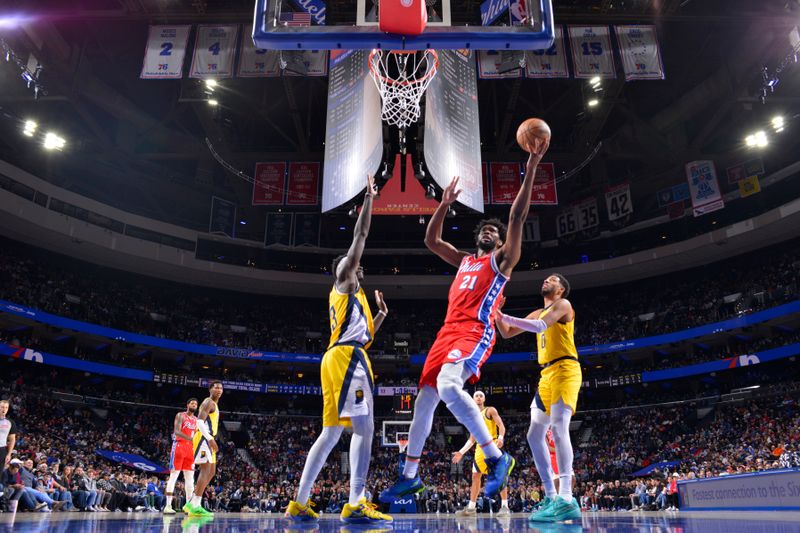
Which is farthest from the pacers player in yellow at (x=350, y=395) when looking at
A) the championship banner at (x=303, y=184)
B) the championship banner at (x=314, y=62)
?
the championship banner at (x=303, y=184)

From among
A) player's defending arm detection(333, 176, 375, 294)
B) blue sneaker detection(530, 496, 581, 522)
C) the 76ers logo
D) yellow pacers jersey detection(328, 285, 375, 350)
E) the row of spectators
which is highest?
the row of spectators

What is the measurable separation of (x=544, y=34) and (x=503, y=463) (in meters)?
4.68

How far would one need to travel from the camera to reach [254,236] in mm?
35281

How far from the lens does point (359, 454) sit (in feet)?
16.3

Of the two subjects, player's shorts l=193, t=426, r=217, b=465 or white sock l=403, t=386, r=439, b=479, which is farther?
player's shorts l=193, t=426, r=217, b=465

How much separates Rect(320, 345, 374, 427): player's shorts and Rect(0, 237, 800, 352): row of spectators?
26.0m

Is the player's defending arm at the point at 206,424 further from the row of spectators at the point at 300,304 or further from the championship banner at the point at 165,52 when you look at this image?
A: the row of spectators at the point at 300,304

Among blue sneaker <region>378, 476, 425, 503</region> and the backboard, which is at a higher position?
the backboard

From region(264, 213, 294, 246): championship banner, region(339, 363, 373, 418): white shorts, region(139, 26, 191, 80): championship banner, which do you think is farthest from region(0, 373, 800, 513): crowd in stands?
region(339, 363, 373, 418): white shorts

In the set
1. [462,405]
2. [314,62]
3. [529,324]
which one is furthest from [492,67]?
[462,405]

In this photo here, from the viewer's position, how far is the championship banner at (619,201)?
25.9m

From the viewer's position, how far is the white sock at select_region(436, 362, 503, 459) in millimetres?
4262

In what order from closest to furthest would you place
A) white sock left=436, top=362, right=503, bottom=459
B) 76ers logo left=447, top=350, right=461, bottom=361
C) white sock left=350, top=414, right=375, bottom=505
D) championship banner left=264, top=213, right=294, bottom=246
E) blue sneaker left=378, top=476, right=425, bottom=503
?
white sock left=436, top=362, right=503, bottom=459 → blue sneaker left=378, top=476, right=425, bottom=503 → 76ers logo left=447, top=350, right=461, bottom=361 → white sock left=350, top=414, right=375, bottom=505 → championship banner left=264, top=213, right=294, bottom=246

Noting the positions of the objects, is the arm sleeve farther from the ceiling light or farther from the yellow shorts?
the ceiling light
